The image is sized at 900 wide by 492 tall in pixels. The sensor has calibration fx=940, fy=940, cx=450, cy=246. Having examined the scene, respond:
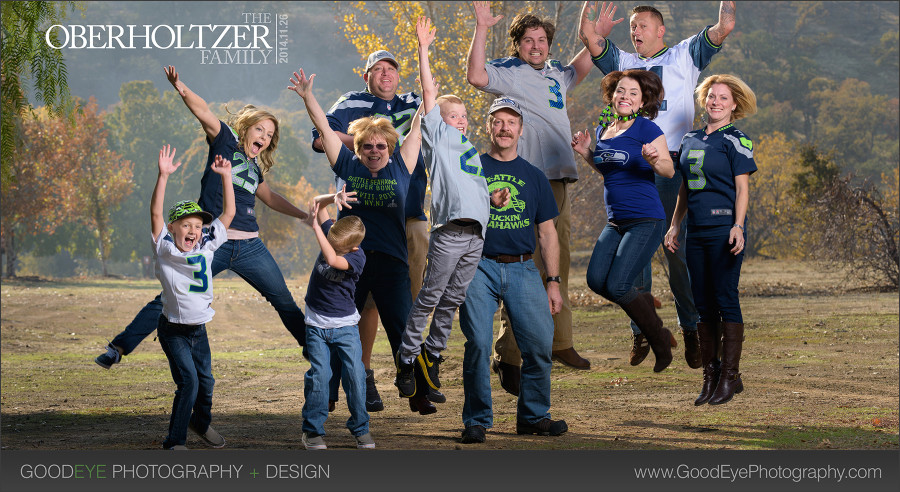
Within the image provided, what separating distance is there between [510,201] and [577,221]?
83.8 feet

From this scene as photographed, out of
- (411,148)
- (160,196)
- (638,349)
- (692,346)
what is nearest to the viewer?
(160,196)

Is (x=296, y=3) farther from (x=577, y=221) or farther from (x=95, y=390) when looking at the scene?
(x=95, y=390)

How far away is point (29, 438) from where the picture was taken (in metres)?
9.09

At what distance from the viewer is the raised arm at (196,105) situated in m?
A: 7.27

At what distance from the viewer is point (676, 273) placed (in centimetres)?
852

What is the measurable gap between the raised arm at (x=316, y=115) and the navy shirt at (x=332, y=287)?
3.18ft

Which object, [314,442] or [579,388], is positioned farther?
[579,388]

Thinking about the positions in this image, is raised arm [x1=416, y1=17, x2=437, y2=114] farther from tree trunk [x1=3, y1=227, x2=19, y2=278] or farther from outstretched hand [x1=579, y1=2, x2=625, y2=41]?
tree trunk [x1=3, y1=227, x2=19, y2=278]

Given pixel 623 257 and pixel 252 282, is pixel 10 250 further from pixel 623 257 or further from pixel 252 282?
pixel 623 257

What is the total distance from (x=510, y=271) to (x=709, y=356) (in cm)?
213

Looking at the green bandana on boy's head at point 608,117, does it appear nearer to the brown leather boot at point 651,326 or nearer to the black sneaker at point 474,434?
the brown leather boot at point 651,326

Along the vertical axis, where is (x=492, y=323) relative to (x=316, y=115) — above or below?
below

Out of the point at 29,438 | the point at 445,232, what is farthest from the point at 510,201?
the point at 29,438

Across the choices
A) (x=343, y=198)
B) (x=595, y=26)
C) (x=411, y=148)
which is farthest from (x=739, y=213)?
(x=343, y=198)
